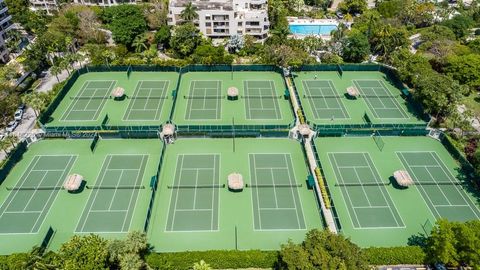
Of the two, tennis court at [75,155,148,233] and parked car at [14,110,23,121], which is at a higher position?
parked car at [14,110,23,121]

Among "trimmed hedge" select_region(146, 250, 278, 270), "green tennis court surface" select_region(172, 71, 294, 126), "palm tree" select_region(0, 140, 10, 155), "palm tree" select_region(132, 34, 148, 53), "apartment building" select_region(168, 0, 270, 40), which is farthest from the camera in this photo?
"apartment building" select_region(168, 0, 270, 40)

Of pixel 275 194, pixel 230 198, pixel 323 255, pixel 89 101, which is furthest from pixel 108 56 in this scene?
pixel 323 255

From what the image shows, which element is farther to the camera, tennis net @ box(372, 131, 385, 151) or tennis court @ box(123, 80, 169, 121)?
tennis court @ box(123, 80, 169, 121)

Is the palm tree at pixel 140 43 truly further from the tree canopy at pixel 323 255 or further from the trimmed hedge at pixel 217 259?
the tree canopy at pixel 323 255

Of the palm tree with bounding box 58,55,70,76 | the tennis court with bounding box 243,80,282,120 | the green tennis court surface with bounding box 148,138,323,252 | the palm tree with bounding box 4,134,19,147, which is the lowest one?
the green tennis court surface with bounding box 148,138,323,252

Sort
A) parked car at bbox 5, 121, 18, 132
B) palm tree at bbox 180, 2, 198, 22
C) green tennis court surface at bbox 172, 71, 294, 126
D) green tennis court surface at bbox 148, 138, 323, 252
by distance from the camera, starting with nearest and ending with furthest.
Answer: green tennis court surface at bbox 148, 138, 323, 252 < parked car at bbox 5, 121, 18, 132 < green tennis court surface at bbox 172, 71, 294, 126 < palm tree at bbox 180, 2, 198, 22

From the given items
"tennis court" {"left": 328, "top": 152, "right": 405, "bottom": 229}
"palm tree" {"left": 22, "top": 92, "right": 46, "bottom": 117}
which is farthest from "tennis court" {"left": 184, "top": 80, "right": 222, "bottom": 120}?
"palm tree" {"left": 22, "top": 92, "right": 46, "bottom": 117}

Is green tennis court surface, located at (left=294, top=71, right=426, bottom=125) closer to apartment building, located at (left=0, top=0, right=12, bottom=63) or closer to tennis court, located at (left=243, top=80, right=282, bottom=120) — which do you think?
tennis court, located at (left=243, top=80, right=282, bottom=120)
